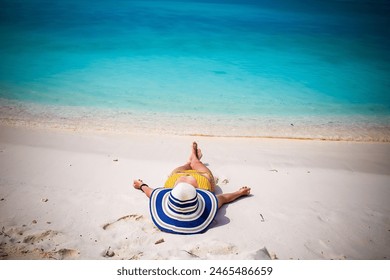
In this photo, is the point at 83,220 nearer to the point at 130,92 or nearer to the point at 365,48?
the point at 130,92

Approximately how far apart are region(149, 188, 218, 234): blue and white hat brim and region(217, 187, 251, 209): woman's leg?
25cm

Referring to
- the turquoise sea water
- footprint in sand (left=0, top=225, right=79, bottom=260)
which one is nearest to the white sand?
footprint in sand (left=0, top=225, right=79, bottom=260)

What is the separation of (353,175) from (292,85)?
4916mm

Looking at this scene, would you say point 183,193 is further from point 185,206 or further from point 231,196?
point 231,196

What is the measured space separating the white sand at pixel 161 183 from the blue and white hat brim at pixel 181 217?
0.29ft

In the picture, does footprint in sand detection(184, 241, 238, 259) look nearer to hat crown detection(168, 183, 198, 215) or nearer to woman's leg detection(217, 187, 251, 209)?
hat crown detection(168, 183, 198, 215)

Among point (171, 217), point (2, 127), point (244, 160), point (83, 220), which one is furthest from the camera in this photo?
point (2, 127)

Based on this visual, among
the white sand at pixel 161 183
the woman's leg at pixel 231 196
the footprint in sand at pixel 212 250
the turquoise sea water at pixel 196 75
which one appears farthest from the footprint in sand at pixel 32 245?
the turquoise sea water at pixel 196 75

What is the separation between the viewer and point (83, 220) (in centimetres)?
260

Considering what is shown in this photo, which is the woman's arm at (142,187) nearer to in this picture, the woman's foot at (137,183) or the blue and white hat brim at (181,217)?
the woman's foot at (137,183)

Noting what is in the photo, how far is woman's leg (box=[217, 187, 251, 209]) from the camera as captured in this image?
282 cm

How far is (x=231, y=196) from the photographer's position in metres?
2.95

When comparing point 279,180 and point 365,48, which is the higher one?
point 365,48
